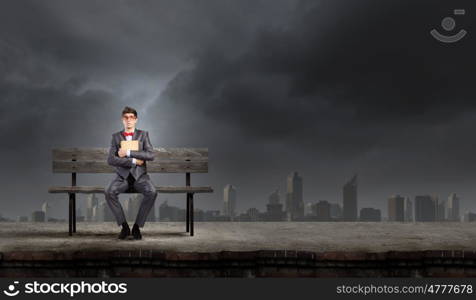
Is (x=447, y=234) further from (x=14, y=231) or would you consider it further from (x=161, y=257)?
(x=14, y=231)

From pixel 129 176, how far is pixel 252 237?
181cm

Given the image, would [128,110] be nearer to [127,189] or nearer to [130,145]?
[130,145]

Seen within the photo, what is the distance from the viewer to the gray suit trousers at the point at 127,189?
7730 millimetres

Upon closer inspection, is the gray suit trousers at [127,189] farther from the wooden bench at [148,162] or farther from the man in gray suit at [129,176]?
the wooden bench at [148,162]

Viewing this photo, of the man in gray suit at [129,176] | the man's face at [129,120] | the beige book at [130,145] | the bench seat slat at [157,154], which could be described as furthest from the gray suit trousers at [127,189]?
the bench seat slat at [157,154]

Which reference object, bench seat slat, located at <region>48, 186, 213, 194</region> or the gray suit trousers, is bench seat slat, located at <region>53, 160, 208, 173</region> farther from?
the gray suit trousers

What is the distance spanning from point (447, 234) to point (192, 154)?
12.4 ft

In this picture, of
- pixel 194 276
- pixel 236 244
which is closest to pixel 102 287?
pixel 194 276

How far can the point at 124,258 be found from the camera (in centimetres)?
585

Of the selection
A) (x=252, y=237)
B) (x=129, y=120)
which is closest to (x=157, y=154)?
(x=129, y=120)

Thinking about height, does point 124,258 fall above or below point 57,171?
below

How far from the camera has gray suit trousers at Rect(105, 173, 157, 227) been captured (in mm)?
7730

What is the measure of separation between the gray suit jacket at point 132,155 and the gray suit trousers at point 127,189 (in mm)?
79

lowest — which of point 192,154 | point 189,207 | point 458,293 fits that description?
point 458,293
